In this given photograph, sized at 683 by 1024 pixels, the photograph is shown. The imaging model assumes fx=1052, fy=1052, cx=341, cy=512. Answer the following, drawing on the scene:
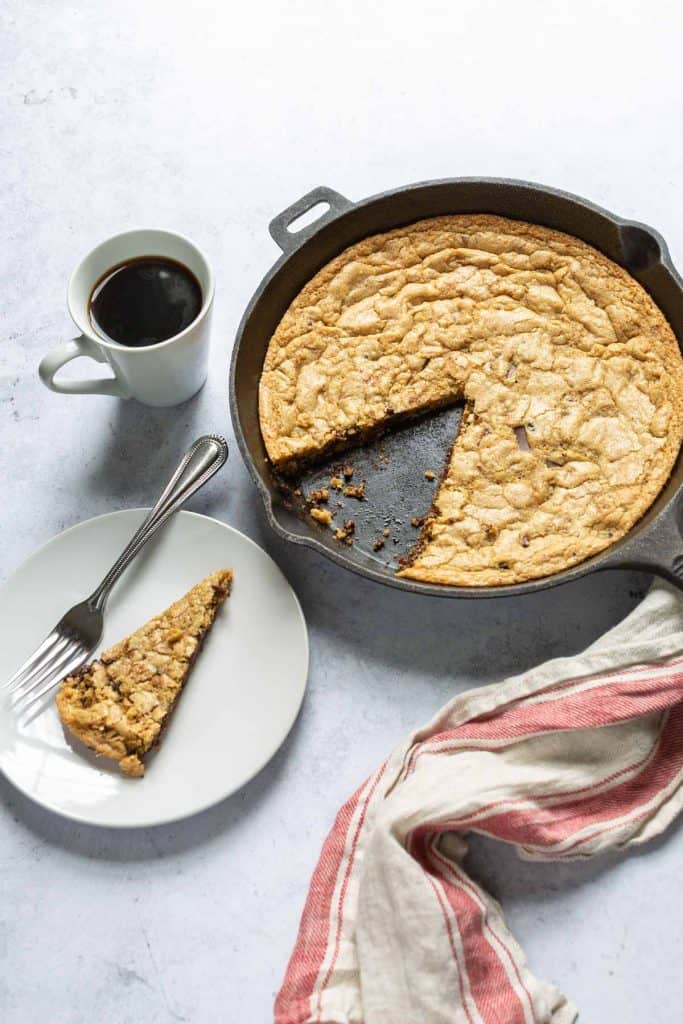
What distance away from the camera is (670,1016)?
3078 mm

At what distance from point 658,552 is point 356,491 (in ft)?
3.24

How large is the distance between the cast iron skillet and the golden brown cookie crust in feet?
0.14

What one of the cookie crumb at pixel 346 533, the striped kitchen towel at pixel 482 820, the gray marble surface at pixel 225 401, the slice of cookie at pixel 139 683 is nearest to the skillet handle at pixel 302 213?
the gray marble surface at pixel 225 401

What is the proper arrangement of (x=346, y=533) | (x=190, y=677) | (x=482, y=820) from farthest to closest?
1. (x=346, y=533)
2. (x=190, y=677)
3. (x=482, y=820)

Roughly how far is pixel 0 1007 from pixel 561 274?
9.57 ft

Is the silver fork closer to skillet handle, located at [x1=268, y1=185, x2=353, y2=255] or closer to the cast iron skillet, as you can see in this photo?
the cast iron skillet

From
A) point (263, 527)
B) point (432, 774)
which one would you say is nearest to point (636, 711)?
point (432, 774)

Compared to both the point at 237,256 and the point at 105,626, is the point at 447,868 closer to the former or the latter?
the point at 105,626

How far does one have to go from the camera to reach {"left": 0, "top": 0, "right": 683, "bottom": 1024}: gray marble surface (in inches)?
123

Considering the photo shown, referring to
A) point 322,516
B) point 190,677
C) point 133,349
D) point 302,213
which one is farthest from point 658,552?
point 133,349

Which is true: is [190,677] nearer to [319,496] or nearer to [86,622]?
[86,622]

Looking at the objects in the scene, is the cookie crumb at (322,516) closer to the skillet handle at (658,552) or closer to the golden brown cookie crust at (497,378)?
the golden brown cookie crust at (497,378)

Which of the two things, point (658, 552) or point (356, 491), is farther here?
point (356, 491)

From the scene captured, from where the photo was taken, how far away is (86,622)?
328cm
